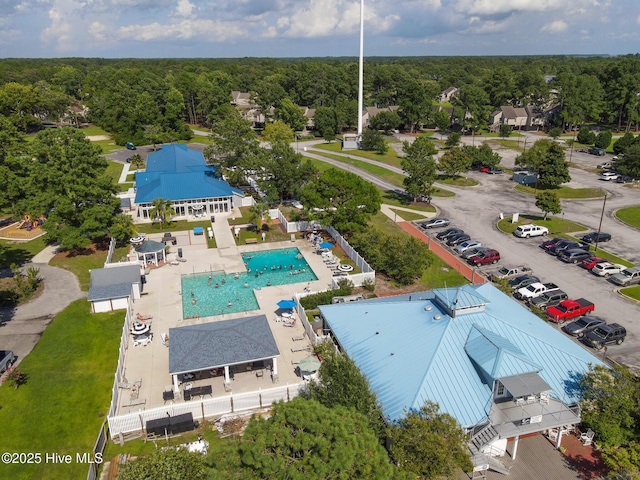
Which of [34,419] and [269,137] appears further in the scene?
[269,137]

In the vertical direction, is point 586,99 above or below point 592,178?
above

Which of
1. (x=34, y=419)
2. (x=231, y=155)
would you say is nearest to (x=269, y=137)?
(x=231, y=155)

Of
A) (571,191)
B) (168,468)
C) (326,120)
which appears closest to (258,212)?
(168,468)

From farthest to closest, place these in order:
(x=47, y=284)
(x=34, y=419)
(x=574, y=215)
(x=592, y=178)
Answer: (x=592, y=178) → (x=574, y=215) → (x=47, y=284) → (x=34, y=419)

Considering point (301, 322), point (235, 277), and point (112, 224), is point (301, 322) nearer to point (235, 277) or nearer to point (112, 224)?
point (235, 277)

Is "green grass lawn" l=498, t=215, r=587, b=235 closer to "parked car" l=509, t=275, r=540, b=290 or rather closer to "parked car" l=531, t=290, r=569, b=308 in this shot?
"parked car" l=509, t=275, r=540, b=290

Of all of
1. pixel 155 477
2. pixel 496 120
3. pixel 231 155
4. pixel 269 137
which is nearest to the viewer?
pixel 155 477

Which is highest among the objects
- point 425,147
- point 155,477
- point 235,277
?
point 425,147
